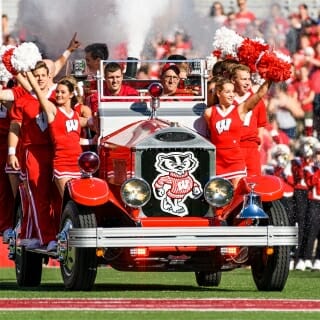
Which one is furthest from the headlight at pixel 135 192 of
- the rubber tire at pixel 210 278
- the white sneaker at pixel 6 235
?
the white sneaker at pixel 6 235

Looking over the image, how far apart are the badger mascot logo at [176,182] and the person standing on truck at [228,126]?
1.55ft

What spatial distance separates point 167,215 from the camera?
1636 cm

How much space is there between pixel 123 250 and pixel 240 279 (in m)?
4.31

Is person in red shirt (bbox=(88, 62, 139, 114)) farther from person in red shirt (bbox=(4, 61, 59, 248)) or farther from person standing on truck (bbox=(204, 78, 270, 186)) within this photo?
person standing on truck (bbox=(204, 78, 270, 186))

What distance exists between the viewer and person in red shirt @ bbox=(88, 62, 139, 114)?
58.2ft

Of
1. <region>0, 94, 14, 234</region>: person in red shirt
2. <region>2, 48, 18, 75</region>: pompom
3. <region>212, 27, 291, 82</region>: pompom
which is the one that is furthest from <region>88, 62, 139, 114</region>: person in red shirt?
<region>0, 94, 14, 234</region>: person in red shirt

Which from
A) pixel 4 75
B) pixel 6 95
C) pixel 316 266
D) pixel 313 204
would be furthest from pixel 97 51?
pixel 313 204

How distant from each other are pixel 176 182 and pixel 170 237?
753mm

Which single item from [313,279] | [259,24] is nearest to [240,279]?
[313,279]

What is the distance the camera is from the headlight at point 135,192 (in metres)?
16.1

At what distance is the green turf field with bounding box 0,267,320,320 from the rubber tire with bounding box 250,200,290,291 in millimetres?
137

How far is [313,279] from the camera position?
20.8 meters

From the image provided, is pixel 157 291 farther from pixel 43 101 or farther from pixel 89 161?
pixel 43 101

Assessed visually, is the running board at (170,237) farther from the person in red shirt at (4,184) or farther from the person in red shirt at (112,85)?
the person in red shirt at (4,184)
